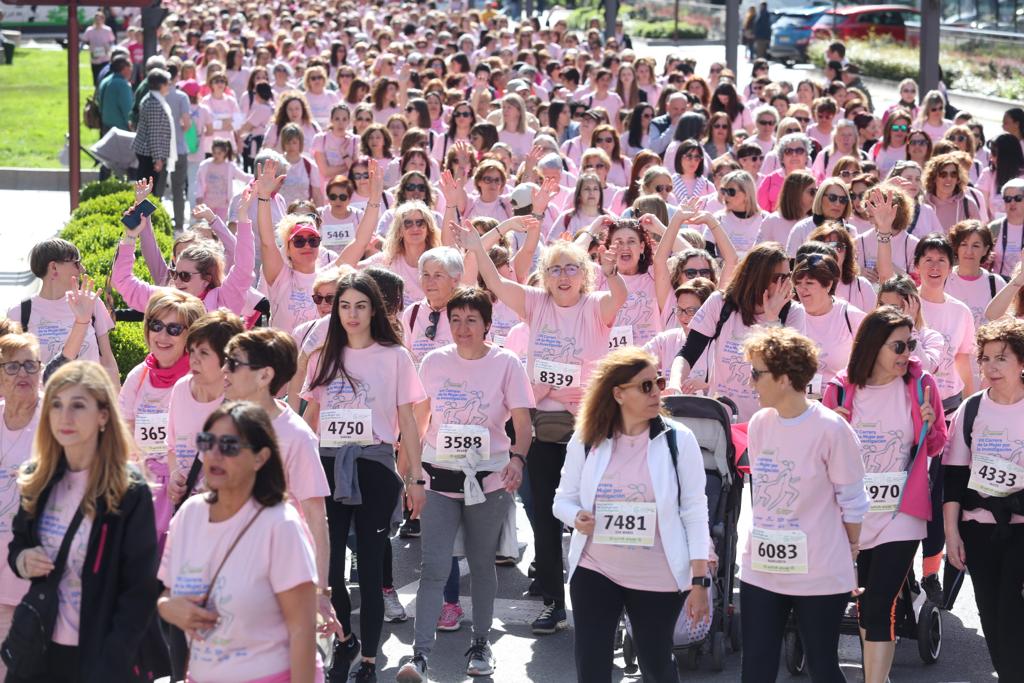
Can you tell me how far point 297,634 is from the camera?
509 cm

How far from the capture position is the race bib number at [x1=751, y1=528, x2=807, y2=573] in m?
6.34

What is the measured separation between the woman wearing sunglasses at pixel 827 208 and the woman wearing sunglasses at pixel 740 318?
280cm

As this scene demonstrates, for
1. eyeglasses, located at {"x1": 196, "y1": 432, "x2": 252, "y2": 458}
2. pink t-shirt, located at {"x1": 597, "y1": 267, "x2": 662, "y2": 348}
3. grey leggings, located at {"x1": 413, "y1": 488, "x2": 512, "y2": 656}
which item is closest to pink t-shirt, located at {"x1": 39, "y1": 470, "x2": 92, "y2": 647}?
eyeglasses, located at {"x1": 196, "y1": 432, "x2": 252, "y2": 458}

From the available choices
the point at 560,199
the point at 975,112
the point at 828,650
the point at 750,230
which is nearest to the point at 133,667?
the point at 828,650

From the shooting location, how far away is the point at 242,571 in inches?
200

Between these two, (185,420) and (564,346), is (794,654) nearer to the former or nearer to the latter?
(564,346)

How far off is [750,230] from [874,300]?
2.30m

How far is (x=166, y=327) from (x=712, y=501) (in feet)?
8.17

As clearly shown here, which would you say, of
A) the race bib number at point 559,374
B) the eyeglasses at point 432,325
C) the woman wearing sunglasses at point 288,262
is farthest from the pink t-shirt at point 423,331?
the woman wearing sunglasses at point 288,262

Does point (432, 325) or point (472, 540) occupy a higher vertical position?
point (432, 325)

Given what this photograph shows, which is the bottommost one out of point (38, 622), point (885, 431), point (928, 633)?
point (928, 633)

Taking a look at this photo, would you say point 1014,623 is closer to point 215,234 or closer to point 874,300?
point 874,300

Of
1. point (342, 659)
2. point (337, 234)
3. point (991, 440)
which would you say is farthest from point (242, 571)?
point (337, 234)

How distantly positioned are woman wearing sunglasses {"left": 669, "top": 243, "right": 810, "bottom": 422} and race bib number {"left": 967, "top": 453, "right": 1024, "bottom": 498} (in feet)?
4.28
